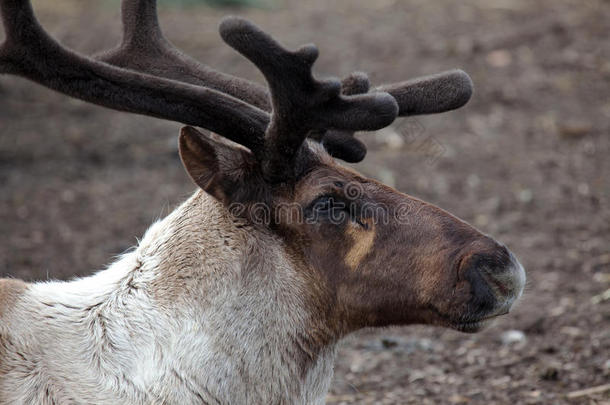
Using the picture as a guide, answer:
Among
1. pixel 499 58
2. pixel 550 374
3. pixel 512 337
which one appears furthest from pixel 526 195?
pixel 499 58

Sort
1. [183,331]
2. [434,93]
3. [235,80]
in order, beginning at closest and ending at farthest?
1. [183,331]
2. [434,93]
3. [235,80]

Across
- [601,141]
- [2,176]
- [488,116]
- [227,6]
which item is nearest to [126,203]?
[2,176]

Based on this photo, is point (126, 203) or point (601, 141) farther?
point (601, 141)

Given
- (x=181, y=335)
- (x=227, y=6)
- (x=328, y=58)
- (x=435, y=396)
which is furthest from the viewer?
(x=227, y=6)

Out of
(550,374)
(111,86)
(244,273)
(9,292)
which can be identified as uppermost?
(111,86)

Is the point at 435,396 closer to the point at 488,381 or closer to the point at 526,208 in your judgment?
the point at 488,381

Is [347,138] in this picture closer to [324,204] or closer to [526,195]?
[324,204]

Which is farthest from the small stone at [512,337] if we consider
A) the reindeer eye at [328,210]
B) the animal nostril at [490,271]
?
the reindeer eye at [328,210]

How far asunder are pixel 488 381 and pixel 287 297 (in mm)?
1753

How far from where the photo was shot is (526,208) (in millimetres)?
6773

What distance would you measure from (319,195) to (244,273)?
0.42 metres

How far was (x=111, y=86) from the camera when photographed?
3123mm

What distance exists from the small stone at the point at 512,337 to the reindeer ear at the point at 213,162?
2.44m

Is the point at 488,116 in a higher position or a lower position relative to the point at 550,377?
lower
